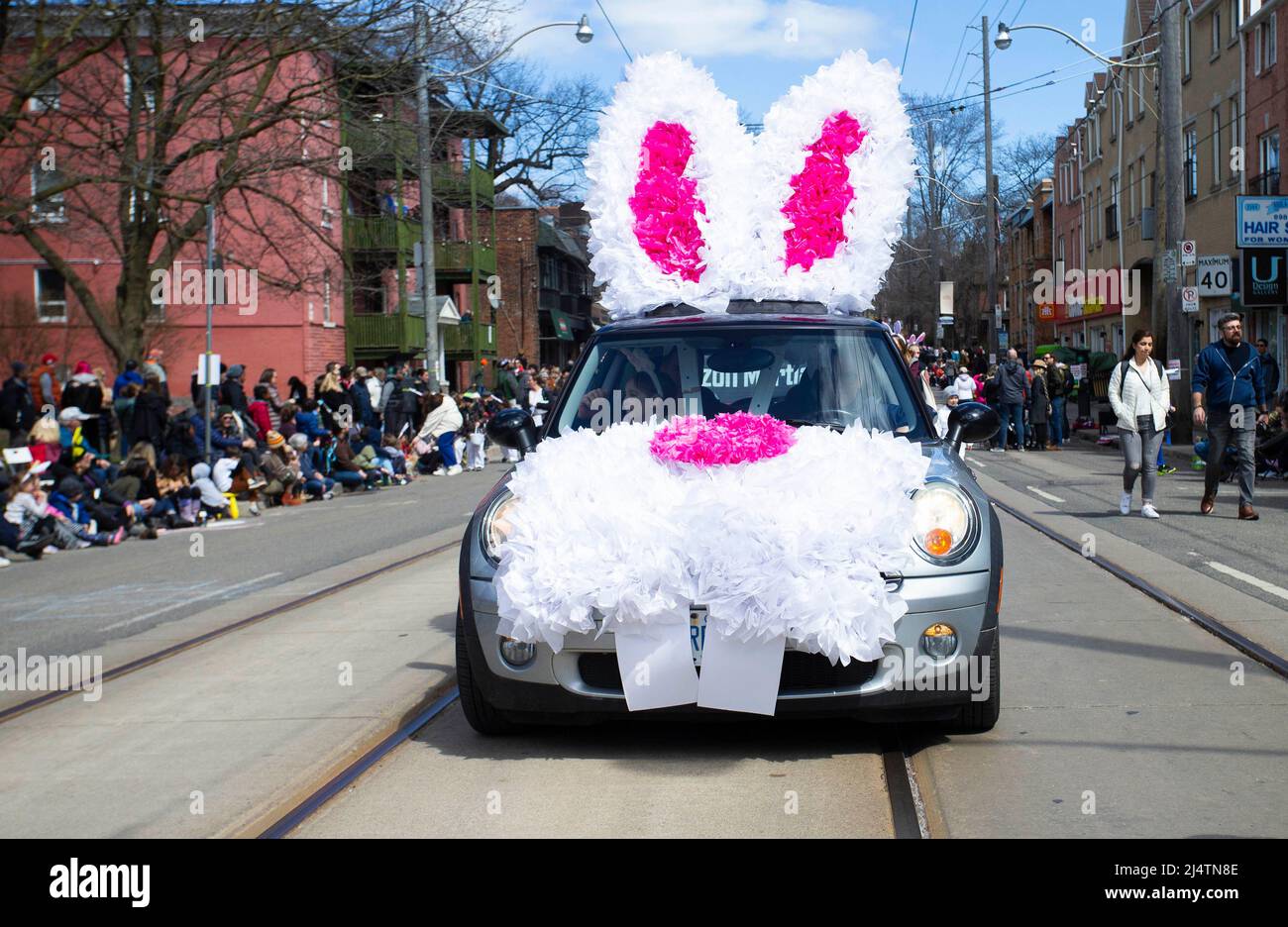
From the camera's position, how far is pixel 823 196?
730 centimetres

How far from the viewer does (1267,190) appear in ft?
103

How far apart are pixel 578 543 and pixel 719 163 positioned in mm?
2968

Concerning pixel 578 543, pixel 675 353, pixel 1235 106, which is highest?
pixel 1235 106

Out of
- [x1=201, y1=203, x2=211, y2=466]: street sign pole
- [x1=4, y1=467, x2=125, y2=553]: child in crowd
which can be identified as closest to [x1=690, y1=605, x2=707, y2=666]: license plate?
[x1=4, y1=467, x2=125, y2=553]: child in crowd

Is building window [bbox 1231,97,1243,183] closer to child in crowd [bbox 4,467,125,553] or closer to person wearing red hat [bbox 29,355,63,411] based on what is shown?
person wearing red hat [bbox 29,355,63,411]

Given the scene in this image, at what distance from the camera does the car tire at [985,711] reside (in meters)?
5.36

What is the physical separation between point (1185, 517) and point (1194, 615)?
20.9 ft

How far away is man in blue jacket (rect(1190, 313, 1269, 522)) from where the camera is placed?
13352 mm

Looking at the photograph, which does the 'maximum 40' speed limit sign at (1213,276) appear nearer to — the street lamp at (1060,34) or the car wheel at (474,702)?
the street lamp at (1060,34)

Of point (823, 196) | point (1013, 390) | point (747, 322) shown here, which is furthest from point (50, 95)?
point (1013, 390)

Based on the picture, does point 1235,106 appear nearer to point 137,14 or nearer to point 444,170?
point 444,170

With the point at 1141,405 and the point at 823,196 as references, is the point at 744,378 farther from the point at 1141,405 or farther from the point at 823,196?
the point at 1141,405

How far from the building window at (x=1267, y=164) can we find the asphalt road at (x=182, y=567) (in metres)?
20.7

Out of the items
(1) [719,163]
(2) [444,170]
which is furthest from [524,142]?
(1) [719,163]
